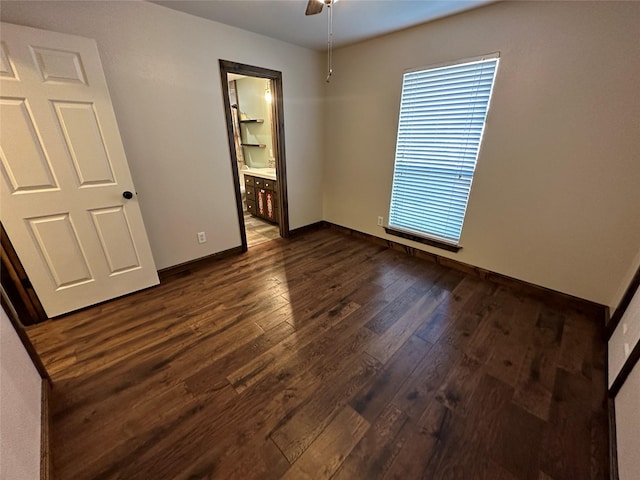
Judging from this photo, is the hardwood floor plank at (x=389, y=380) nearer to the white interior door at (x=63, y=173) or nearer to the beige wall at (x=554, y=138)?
the beige wall at (x=554, y=138)

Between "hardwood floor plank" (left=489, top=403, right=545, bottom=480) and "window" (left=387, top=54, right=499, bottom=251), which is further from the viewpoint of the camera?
"window" (left=387, top=54, right=499, bottom=251)

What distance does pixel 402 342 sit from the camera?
1.88 meters

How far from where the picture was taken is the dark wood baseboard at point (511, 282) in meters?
2.13

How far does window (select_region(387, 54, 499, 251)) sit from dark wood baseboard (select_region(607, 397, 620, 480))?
1.62 meters

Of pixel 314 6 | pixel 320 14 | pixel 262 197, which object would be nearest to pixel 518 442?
pixel 314 6

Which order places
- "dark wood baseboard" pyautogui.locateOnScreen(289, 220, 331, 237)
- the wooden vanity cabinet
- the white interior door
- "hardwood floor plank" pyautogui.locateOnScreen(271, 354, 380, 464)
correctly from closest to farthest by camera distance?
1. "hardwood floor plank" pyautogui.locateOnScreen(271, 354, 380, 464)
2. the white interior door
3. "dark wood baseboard" pyautogui.locateOnScreen(289, 220, 331, 237)
4. the wooden vanity cabinet

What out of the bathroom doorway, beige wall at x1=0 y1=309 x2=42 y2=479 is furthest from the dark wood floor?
the bathroom doorway

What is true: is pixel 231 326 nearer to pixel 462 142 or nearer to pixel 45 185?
pixel 45 185

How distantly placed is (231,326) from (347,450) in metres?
1.20

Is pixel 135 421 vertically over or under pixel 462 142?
under

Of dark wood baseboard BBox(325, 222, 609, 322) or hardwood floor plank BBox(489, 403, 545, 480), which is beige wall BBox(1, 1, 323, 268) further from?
hardwood floor plank BBox(489, 403, 545, 480)

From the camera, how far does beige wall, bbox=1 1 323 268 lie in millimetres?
1984

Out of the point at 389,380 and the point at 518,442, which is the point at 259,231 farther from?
the point at 518,442

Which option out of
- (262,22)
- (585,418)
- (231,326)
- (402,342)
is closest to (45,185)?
(231,326)
